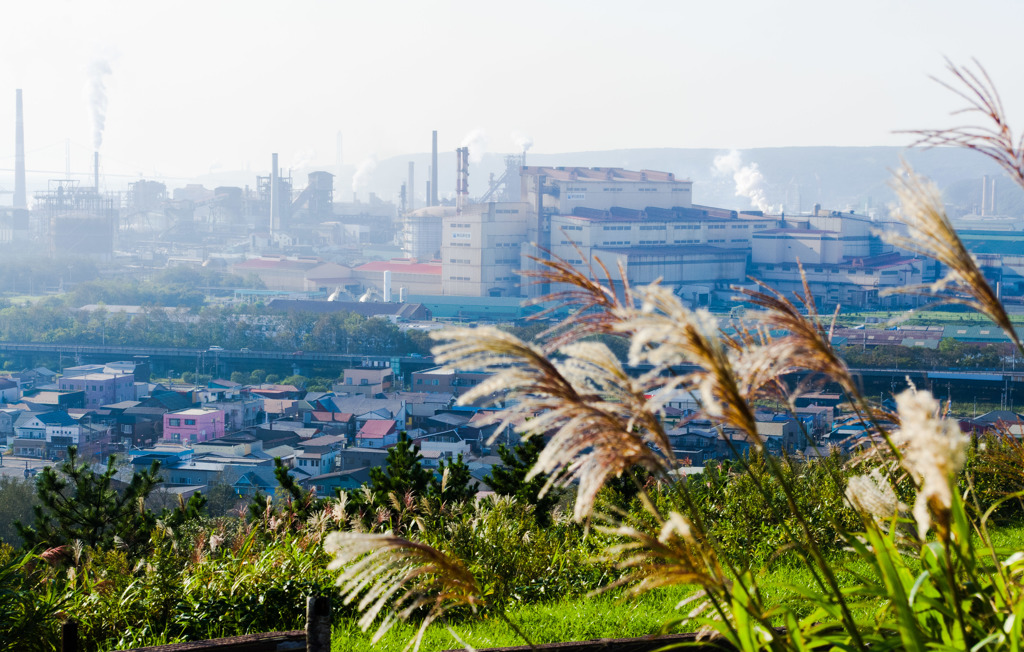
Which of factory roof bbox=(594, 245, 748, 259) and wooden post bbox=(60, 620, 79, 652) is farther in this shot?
factory roof bbox=(594, 245, 748, 259)

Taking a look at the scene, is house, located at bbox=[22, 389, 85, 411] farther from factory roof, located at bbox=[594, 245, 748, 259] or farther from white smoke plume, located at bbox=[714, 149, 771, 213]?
white smoke plume, located at bbox=[714, 149, 771, 213]

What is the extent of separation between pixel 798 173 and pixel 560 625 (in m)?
89.1

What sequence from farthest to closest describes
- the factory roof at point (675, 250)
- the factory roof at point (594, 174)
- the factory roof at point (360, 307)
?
the factory roof at point (594, 174), the factory roof at point (675, 250), the factory roof at point (360, 307)

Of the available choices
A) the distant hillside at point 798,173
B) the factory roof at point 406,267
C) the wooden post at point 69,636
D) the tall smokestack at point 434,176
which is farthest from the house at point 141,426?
the distant hillside at point 798,173

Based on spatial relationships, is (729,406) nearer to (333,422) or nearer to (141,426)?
(333,422)

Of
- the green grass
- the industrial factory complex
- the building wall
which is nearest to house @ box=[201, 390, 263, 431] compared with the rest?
the industrial factory complex

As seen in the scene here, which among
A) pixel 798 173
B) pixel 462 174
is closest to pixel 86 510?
pixel 462 174

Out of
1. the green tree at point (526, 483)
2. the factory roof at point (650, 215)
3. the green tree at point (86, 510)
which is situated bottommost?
the green tree at point (86, 510)

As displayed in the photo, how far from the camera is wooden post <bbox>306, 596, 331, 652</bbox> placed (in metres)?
1.51

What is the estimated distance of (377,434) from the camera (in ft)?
49.7

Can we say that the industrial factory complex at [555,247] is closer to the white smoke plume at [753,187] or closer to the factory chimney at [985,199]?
the white smoke plume at [753,187]

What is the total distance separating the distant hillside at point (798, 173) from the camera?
231 ft

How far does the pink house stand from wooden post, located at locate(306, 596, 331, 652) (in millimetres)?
14386

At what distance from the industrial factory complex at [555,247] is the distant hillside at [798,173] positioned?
29070mm
